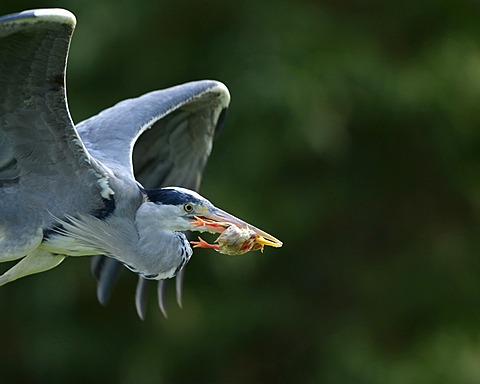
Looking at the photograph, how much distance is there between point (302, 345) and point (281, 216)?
1226 millimetres

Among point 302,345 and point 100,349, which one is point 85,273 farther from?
point 302,345

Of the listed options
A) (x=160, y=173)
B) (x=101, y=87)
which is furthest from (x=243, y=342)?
(x=160, y=173)

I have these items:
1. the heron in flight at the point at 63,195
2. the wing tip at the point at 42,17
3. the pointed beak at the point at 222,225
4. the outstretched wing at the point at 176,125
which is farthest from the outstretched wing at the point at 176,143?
the wing tip at the point at 42,17

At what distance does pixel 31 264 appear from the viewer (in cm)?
459

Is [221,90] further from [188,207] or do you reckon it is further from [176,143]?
[188,207]

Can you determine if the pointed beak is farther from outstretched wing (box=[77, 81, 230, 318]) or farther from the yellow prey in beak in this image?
outstretched wing (box=[77, 81, 230, 318])

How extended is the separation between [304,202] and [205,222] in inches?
208

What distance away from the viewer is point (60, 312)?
8914mm

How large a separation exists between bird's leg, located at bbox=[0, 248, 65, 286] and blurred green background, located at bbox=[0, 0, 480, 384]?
3.84 meters

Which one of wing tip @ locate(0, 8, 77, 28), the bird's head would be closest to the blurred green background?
the bird's head

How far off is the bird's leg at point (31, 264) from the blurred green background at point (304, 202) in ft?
12.6

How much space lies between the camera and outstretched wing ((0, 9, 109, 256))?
4.04 metres

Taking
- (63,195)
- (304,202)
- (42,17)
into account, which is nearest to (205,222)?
Result: (63,195)

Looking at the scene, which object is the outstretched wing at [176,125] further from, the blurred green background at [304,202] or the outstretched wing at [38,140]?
the blurred green background at [304,202]
